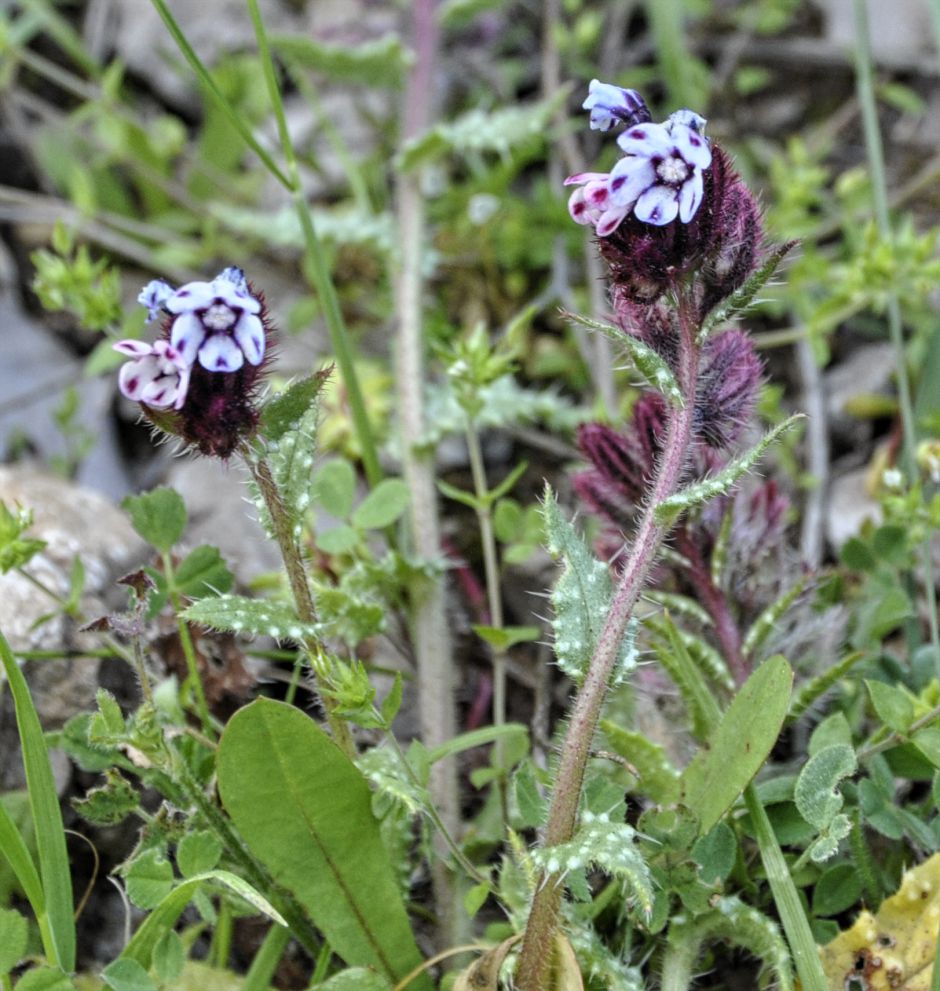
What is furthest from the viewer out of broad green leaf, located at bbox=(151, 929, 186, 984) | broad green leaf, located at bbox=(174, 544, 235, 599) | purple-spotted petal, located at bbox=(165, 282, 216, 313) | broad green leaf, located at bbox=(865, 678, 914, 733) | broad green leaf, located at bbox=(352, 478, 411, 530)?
broad green leaf, located at bbox=(352, 478, 411, 530)

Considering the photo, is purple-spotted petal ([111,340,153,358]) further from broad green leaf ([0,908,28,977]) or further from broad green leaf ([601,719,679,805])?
broad green leaf ([601,719,679,805])

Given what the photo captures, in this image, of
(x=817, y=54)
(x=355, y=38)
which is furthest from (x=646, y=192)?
(x=817, y=54)

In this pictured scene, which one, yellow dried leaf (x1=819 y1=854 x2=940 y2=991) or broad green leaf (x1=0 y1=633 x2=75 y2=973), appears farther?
yellow dried leaf (x1=819 y1=854 x2=940 y2=991)

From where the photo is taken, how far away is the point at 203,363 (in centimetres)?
152

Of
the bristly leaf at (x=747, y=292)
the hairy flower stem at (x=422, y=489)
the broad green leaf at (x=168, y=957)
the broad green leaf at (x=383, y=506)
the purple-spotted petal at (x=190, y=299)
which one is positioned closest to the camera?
the purple-spotted petal at (x=190, y=299)

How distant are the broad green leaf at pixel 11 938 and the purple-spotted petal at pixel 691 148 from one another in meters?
1.44

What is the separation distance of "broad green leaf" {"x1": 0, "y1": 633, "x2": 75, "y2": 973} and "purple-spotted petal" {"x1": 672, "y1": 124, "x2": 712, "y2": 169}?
1.18m

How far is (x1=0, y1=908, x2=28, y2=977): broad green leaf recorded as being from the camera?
1.70m

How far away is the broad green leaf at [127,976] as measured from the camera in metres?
1.68

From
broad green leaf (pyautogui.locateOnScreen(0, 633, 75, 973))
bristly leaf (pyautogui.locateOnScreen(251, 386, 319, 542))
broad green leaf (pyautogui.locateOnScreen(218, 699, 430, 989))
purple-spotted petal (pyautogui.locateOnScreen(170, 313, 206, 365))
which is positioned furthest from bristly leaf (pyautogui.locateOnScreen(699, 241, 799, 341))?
broad green leaf (pyautogui.locateOnScreen(0, 633, 75, 973))

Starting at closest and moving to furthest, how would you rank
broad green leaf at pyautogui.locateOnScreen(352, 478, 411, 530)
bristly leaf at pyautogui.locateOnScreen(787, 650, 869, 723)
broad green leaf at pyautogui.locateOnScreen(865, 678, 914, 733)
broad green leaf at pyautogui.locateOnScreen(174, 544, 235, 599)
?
broad green leaf at pyautogui.locateOnScreen(865, 678, 914, 733) < bristly leaf at pyautogui.locateOnScreen(787, 650, 869, 723) < broad green leaf at pyautogui.locateOnScreen(174, 544, 235, 599) < broad green leaf at pyautogui.locateOnScreen(352, 478, 411, 530)

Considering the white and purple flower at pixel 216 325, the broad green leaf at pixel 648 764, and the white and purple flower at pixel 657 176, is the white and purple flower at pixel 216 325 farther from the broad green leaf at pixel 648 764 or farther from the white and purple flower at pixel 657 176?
the broad green leaf at pixel 648 764

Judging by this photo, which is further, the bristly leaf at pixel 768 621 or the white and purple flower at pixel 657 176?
the bristly leaf at pixel 768 621

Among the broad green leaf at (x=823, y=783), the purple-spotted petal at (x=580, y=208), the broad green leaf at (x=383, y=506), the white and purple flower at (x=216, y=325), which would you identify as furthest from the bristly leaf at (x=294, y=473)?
the broad green leaf at (x=823, y=783)
